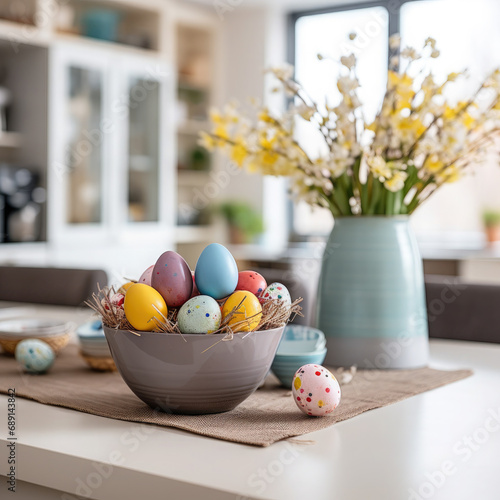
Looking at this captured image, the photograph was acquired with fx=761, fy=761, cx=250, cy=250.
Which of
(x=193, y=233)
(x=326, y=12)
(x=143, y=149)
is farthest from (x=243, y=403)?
(x=326, y=12)

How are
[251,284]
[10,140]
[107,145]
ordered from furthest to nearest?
[107,145], [10,140], [251,284]

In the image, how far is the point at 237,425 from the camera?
2.97ft

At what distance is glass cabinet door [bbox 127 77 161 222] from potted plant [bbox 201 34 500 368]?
11.2 ft

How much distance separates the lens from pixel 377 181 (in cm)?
130

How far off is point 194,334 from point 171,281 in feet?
0.26

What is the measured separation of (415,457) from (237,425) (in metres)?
0.22

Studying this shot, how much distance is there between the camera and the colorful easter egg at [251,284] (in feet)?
3.26

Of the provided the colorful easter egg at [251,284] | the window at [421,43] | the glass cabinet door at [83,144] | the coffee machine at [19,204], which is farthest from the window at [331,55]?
the colorful easter egg at [251,284]

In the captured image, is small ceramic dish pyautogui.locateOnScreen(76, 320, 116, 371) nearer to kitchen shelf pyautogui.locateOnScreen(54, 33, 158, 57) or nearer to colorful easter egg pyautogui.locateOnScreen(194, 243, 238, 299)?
colorful easter egg pyautogui.locateOnScreen(194, 243, 238, 299)

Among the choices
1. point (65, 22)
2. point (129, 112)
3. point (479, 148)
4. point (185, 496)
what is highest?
point (65, 22)

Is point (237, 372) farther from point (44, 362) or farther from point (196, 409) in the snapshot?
point (44, 362)

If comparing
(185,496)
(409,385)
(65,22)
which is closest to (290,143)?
(409,385)

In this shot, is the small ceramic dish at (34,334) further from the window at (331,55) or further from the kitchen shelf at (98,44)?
the window at (331,55)

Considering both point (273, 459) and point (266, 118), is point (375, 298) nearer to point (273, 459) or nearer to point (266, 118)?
point (266, 118)
